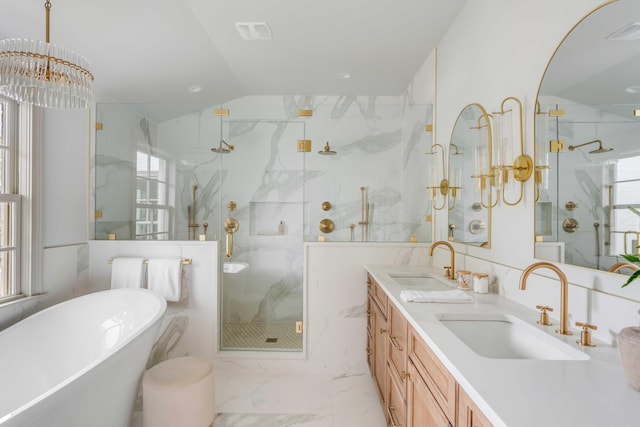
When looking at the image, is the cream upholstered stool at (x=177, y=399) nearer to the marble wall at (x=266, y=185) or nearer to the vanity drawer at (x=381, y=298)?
the marble wall at (x=266, y=185)

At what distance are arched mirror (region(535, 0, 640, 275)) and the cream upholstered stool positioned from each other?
1.96 metres

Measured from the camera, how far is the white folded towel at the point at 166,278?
2.79m

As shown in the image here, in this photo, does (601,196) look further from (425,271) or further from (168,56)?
(168,56)

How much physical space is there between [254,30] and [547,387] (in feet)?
8.82

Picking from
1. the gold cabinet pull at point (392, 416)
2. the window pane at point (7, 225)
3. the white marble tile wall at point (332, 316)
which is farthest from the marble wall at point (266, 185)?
the gold cabinet pull at point (392, 416)

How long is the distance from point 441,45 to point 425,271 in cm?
176

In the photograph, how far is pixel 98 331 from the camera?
7.41 ft

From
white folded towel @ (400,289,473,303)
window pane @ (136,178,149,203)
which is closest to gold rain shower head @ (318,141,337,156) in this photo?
window pane @ (136,178,149,203)

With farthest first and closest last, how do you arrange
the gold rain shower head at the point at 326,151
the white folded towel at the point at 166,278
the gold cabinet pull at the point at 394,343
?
the gold rain shower head at the point at 326,151
the white folded towel at the point at 166,278
the gold cabinet pull at the point at 394,343

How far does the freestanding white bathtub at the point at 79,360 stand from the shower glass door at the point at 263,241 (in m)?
0.80

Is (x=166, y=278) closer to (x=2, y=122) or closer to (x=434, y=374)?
(x=2, y=122)

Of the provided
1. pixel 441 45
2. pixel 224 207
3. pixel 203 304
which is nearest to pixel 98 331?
pixel 203 304

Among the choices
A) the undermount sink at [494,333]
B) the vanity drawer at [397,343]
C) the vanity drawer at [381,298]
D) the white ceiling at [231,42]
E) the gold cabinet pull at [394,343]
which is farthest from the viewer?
the white ceiling at [231,42]

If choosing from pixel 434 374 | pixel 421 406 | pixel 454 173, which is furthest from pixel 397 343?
pixel 454 173
